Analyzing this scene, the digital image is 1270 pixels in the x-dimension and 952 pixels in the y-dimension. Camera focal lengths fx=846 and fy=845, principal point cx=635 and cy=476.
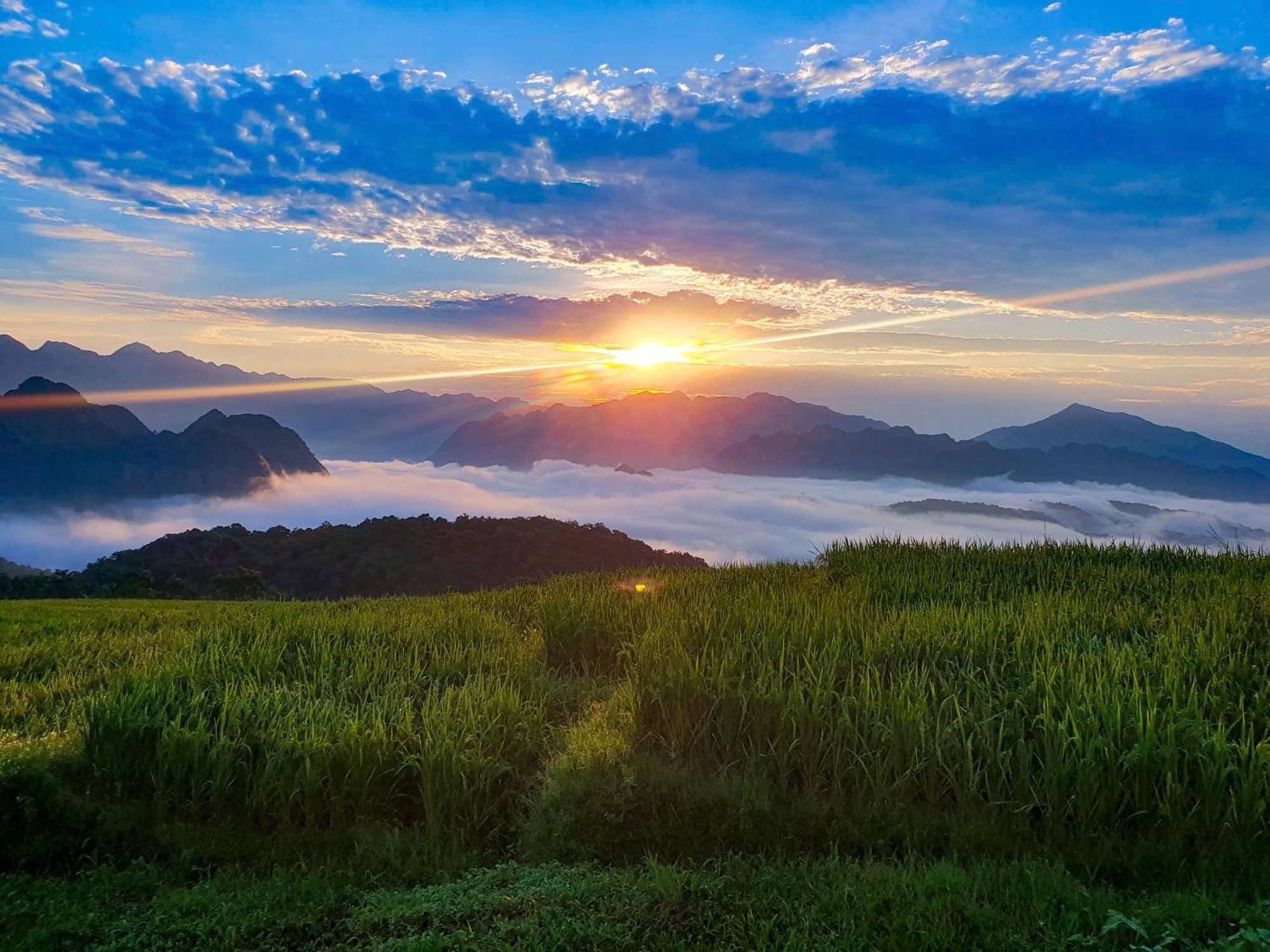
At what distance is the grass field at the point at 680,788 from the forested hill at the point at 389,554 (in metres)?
30.2

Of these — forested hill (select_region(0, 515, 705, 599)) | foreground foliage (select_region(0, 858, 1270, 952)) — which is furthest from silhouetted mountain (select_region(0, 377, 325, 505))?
foreground foliage (select_region(0, 858, 1270, 952))

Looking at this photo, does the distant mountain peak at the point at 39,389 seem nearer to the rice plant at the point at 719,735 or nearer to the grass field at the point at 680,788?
the rice plant at the point at 719,735

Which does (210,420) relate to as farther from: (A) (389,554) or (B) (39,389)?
(A) (389,554)

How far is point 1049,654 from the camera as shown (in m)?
8.34

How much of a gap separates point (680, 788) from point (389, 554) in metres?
38.4

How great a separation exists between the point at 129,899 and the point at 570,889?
3052 millimetres

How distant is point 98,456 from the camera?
17388 cm

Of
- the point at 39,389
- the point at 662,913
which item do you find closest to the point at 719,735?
the point at 662,913

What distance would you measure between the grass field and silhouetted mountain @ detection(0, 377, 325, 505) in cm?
17884

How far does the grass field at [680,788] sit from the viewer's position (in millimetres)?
4977

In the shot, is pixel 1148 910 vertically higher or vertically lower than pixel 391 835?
higher

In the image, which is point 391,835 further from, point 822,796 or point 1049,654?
point 1049,654

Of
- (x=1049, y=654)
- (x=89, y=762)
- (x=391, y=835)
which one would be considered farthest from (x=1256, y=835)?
(x=89, y=762)

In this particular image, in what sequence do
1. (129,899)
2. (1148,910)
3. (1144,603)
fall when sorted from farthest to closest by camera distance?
(1144,603), (129,899), (1148,910)
